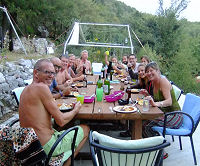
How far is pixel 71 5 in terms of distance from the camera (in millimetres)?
16578

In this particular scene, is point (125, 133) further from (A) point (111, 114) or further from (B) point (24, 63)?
(B) point (24, 63)

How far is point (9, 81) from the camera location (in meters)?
5.00

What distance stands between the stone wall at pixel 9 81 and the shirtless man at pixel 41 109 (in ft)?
9.01

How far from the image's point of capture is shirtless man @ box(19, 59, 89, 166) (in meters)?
1.74

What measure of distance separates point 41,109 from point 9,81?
12.0 ft

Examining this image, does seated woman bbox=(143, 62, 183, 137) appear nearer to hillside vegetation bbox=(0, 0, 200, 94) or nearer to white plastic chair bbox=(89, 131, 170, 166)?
white plastic chair bbox=(89, 131, 170, 166)

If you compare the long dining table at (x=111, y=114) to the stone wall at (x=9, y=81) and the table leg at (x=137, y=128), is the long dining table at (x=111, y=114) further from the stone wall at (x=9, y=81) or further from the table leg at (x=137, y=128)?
the stone wall at (x=9, y=81)

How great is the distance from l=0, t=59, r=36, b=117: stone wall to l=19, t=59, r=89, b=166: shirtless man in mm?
2747

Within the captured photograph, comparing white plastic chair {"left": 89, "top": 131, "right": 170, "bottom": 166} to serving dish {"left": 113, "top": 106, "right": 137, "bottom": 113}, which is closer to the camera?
white plastic chair {"left": 89, "top": 131, "right": 170, "bottom": 166}

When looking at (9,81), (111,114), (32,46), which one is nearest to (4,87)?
(9,81)

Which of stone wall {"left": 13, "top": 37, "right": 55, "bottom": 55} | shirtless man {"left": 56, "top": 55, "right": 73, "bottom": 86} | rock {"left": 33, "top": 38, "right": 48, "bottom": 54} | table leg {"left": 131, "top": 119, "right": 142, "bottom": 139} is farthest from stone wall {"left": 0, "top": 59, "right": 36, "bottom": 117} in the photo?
rock {"left": 33, "top": 38, "right": 48, "bottom": 54}

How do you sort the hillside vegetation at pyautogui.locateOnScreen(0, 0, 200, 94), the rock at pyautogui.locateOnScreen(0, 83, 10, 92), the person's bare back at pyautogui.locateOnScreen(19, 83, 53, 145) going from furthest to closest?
the hillside vegetation at pyautogui.locateOnScreen(0, 0, 200, 94) < the rock at pyautogui.locateOnScreen(0, 83, 10, 92) < the person's bare back at pyautogui.locateOnScreen(19, 83, 53, 145)

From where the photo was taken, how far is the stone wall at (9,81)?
14.5ft

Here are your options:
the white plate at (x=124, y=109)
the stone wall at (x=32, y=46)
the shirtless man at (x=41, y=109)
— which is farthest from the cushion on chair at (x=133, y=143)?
the stone wall at (x=32, y=46)
